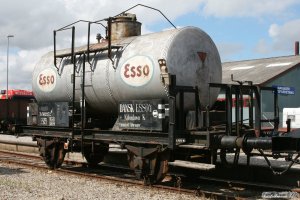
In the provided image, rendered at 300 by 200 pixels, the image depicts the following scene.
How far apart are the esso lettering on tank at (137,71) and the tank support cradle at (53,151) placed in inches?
143

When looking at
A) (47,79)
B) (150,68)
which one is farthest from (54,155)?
(150,68)

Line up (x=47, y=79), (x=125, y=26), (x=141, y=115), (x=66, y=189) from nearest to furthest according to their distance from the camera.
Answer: (x=66, y=189) → (x=141, y=115) → (x=125, y=26) → (x=47, y=79)

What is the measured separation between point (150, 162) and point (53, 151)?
14.1 ft

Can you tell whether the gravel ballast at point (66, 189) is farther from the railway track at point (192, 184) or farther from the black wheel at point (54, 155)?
the black wheel at point (54, 155)

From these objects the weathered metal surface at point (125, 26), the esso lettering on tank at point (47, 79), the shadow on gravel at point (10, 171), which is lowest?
the shadow on gravel at point (10, 171)

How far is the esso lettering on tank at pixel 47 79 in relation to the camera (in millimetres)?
12915

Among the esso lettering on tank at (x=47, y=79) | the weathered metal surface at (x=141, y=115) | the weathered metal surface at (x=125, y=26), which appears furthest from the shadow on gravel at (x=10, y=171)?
the weathered metal surface at (x=125, y=26)

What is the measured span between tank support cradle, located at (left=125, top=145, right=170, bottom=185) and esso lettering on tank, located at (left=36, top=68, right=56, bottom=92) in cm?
380

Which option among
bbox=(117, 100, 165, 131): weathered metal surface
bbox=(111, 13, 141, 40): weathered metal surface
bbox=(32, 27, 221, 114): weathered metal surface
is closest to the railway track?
bbox=(117, 100, 165, 131): weathered metal surface

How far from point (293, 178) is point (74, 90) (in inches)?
245

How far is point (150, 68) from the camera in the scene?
1001 cm

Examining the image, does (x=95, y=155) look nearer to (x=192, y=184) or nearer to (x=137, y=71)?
(x=192, y=184)

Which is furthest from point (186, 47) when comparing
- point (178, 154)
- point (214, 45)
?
point (178, 154)

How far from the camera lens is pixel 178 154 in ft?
34.0
